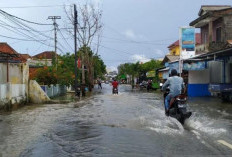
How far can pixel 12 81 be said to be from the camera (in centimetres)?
2008

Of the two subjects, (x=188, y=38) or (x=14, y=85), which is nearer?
(x=14, y=85)

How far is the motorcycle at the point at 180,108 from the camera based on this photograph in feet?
34.5

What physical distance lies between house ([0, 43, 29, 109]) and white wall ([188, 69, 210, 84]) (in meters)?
15.1

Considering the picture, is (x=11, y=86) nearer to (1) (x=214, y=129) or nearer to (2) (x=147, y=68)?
(1) (x=214, y=129)

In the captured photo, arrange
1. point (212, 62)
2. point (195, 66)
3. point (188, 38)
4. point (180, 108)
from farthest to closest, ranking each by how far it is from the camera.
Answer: point (212, 62), point (195, 66), point (188, 38), point (180, 108)

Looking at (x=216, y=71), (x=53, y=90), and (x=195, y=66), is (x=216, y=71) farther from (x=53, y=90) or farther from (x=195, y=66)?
(x=53, y=90)

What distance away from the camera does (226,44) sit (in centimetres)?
2925

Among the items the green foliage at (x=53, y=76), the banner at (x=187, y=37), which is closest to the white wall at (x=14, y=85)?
the green foliage at (x=53, y=76)

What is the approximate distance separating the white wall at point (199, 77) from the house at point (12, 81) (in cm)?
1511

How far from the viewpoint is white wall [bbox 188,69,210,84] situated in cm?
3058

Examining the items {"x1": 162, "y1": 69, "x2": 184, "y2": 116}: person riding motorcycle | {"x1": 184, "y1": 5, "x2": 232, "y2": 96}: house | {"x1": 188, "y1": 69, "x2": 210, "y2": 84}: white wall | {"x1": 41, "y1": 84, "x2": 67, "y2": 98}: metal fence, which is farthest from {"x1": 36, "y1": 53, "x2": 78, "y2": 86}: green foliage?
{"x1": 162, "y1": 69, "x2": 184, "y2": 116}: person riding motorcycle

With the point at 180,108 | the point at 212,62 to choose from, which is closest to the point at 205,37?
the point at 212,62

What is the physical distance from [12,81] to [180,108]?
12.4 meters

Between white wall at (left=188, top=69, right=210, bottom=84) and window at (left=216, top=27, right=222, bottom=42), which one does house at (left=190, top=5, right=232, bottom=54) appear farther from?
white wall at (left=188, top=69, right=210, bottom=84)
